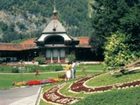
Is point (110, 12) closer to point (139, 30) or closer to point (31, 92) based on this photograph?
point (139, 30)

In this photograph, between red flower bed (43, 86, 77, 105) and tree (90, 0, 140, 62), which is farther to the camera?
tree (90, 0, 140, 62)

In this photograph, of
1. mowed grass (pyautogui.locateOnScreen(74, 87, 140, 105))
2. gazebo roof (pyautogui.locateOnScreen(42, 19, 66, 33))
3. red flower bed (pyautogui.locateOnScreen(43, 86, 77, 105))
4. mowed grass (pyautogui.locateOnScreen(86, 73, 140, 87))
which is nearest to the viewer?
mowed grass (pyautogui.locateOnScreen(74, 87, 140, 105))

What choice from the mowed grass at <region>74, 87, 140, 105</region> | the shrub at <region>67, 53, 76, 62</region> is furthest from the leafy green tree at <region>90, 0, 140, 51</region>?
the mowed grass at <region>74, 87, 140, 105</region>

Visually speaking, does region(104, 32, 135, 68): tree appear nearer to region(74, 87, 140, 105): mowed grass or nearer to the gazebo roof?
region(74, 87, 140, 105): mowed grass

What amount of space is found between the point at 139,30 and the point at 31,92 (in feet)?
47.2

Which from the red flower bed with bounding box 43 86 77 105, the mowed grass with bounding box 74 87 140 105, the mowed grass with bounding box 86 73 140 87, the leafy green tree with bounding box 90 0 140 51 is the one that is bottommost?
the red flower bed with bounding box 43 86 77 105

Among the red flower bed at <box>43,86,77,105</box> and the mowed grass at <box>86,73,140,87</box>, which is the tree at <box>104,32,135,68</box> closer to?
the mowed grass at <box>86,73,140,87</box>

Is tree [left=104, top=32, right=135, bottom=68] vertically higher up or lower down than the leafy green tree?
lower down

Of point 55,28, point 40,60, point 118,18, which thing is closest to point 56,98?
point 118,18

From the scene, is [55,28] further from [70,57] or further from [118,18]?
[118,18]

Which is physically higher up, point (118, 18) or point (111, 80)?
point (118, 18)

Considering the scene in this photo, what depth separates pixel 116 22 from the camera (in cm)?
6588

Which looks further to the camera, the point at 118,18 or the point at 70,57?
the point at 70,57

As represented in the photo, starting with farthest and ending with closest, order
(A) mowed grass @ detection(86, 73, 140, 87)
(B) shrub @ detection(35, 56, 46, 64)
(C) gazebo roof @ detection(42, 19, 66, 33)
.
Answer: (C) gazebo roof @ detection(42, 19, 66, 33), (B) shrub @ detection(35, 56, 46, 64), (A) mowed grass @ detection(86, 73, 140, 87)
